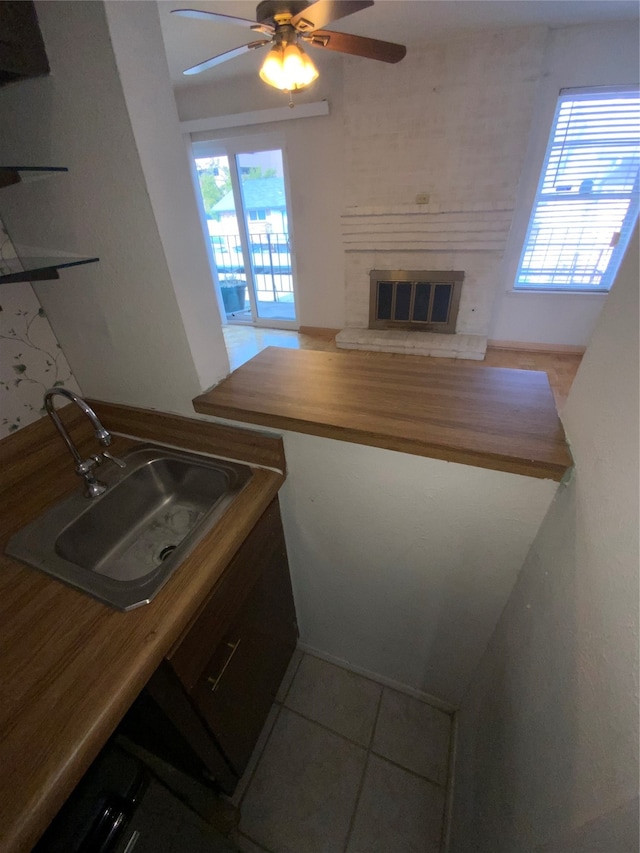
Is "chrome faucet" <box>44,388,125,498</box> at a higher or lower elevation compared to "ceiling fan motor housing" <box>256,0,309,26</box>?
lower

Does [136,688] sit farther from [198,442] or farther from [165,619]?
[198,442]

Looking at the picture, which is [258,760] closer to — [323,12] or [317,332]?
[323,12]

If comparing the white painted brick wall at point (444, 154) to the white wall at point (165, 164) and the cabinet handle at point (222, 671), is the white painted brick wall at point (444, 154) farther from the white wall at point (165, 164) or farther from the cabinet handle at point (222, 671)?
the cabinet handle at point (222, 671)

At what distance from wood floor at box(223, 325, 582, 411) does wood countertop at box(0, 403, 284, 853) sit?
5.30ft

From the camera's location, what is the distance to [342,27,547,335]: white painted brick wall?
247 centimetres

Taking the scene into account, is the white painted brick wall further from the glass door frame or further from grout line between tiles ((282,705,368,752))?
grout line between tiles ((282,705,368,752))

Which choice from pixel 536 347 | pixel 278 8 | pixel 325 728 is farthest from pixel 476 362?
pixel 325 728

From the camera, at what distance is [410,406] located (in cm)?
75

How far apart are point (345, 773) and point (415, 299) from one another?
11.1 ft

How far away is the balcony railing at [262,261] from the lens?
3.76 m

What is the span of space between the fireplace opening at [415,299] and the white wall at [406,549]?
295 cm

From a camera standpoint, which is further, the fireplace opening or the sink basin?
the fireplace opening

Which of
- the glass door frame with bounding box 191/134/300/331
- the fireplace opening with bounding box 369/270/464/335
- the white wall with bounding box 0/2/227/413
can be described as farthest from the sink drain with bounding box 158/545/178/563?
the glass door frame with bounding box 191/134/300/331

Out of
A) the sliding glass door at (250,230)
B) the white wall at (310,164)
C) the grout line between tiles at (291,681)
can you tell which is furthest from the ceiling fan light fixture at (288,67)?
the grout line between tiles at (291,681)
